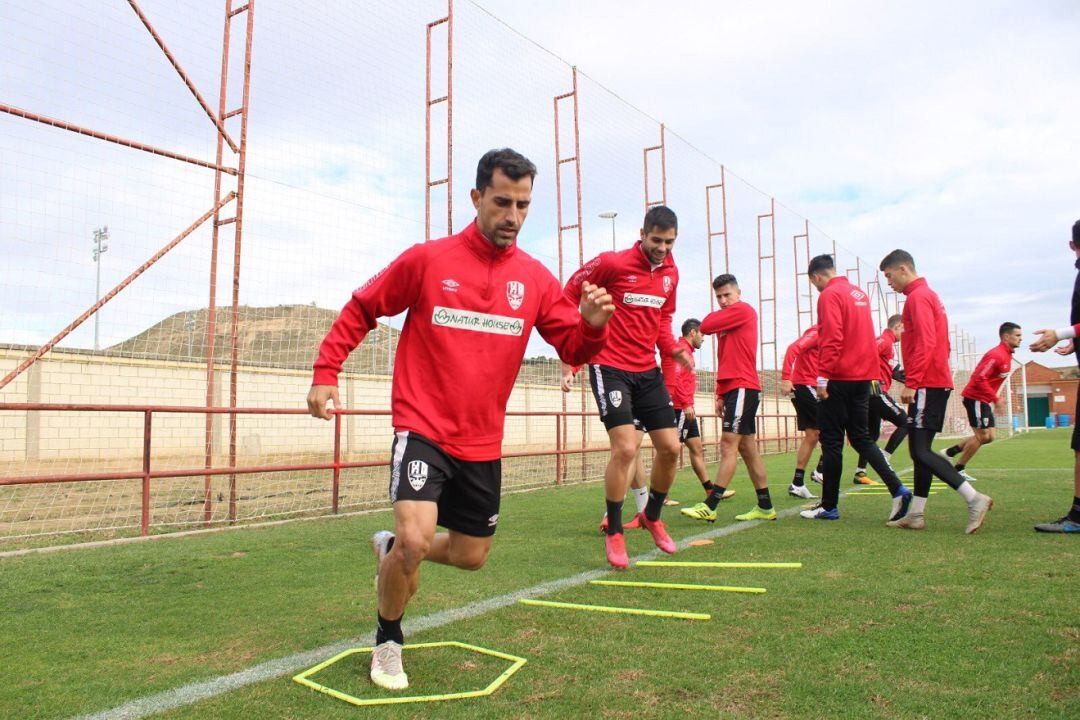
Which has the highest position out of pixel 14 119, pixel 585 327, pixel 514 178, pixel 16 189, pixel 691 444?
pixel 14 119

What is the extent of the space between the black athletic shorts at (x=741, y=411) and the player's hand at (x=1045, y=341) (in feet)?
8.17

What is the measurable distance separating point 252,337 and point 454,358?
6.23 meters

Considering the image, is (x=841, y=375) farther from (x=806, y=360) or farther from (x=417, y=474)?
(x=417, y=474)

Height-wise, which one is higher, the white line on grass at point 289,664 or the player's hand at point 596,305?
the player's hand at point 596,305

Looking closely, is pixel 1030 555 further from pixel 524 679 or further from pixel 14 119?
pixel 14 119

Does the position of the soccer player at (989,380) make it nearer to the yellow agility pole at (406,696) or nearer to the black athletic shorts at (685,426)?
the black athletic shorts at (685,426)

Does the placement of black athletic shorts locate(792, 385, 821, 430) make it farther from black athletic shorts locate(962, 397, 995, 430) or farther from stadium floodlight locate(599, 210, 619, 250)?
stadium floodlight locate(599, 210, 619, 250)

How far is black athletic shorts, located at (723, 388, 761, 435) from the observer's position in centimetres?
752

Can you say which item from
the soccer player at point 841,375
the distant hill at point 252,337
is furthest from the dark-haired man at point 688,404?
the distant hill at point 252,337

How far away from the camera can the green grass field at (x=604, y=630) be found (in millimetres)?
2643

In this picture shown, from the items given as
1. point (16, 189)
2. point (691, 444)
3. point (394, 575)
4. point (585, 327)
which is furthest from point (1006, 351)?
point (16, 189)

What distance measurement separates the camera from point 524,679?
2881 millimetres

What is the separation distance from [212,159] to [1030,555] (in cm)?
788

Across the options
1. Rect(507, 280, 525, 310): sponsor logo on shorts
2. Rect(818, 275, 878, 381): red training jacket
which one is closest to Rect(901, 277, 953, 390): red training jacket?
Rect(818, 275, 878, 381): red training jacket
